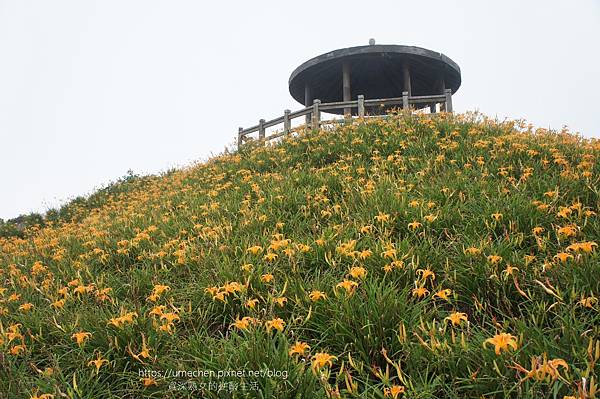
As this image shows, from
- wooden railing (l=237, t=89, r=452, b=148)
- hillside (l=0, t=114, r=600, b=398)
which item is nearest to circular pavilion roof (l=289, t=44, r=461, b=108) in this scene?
wooden railing (l=237, t=89, r=452, b=148)

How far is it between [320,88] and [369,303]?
1850 centimetres

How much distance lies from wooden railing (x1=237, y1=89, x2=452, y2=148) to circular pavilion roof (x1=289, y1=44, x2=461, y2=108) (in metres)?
3.35

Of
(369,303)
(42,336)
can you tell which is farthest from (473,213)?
(42,336)

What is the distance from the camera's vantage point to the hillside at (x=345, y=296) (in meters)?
2.01

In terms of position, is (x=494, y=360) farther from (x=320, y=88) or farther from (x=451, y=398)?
(x=320, y=88)

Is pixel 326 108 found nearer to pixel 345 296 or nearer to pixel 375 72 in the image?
pixel 375 72

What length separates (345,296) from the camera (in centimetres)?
252

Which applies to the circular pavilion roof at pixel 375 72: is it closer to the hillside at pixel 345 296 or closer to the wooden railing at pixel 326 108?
the wooden railing at pixel 326 108

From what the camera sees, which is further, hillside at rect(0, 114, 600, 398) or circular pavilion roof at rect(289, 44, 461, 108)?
circular pavilion roof at rect(289, 44, 461, 108)

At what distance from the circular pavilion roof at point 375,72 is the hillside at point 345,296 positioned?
10.1 meters

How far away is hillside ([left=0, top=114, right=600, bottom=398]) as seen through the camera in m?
2.01

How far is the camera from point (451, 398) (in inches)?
74.6

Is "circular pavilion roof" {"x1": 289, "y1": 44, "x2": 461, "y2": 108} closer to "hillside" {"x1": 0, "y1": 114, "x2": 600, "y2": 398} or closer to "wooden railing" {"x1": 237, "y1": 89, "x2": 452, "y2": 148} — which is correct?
"wooden railing" {"x1": 237, "y1": 89, "x2": 452, "y2": 148}

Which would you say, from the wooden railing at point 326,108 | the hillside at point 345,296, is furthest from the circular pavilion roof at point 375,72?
the hillside at point 345,296
